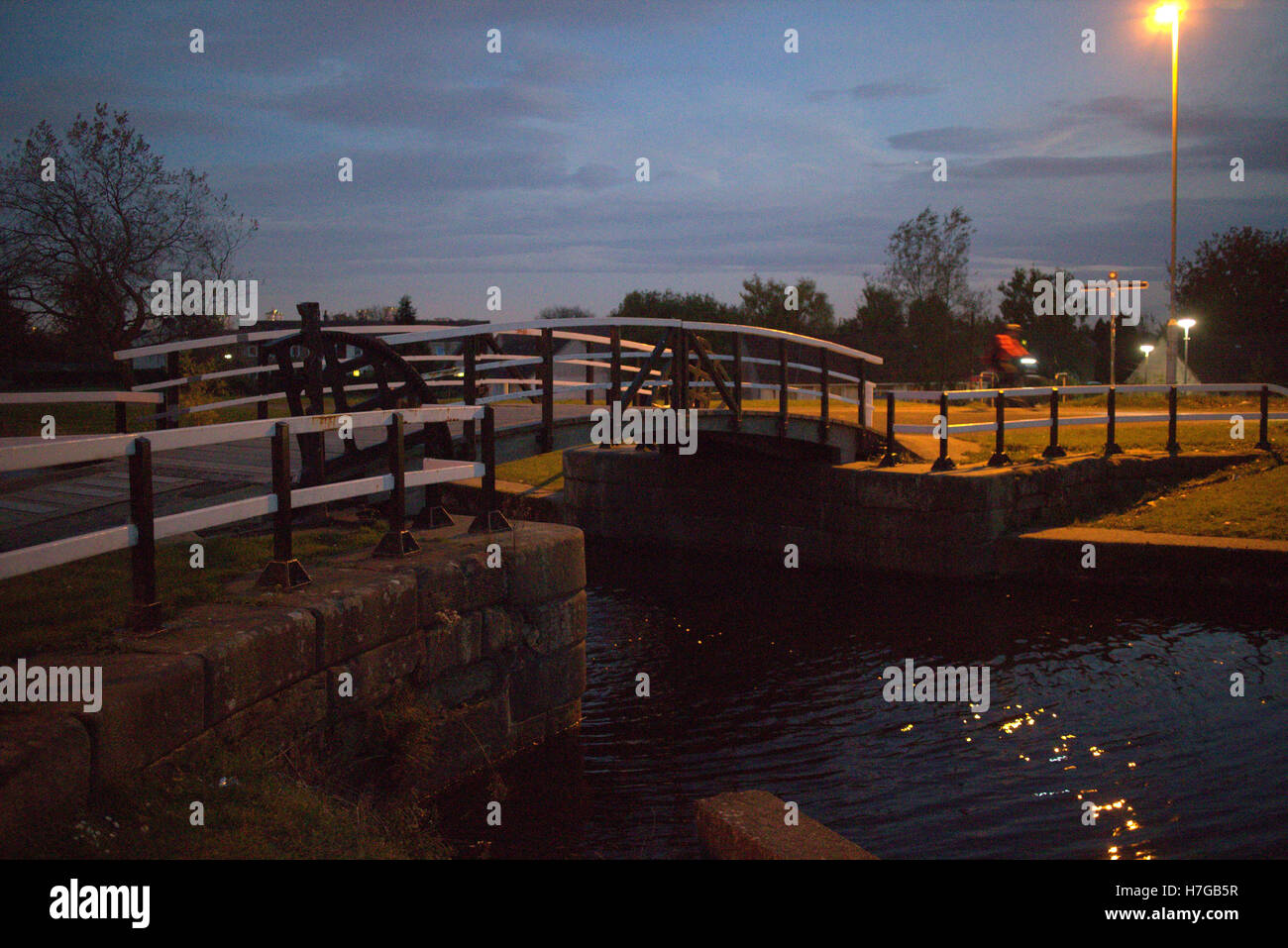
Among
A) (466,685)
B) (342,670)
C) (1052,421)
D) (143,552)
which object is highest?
(1052,421)

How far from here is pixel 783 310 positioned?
58531mm

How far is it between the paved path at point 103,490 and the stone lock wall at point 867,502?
6.22m

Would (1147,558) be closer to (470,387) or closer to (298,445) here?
(470,387)

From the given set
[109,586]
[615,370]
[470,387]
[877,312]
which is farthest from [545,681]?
[877,312]

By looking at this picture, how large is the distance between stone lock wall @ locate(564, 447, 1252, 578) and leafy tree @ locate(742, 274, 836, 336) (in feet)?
132

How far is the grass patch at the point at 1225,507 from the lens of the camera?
12203 mm

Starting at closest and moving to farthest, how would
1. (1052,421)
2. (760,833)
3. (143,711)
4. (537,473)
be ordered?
(143,711) → (760,833) → (1052,421) → (537,473)

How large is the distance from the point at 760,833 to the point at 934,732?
4001 millimetres

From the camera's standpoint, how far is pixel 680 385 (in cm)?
1119

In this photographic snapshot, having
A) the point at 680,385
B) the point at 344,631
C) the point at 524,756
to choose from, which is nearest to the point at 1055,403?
the point at 680,385

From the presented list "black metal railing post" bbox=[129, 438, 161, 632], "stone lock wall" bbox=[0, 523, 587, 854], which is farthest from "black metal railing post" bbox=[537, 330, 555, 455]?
"black metal railing post" bbox=[129, 438, 161, 632]

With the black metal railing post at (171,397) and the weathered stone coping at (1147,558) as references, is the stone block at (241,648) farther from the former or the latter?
the weathered stone coping at (1147,558)
